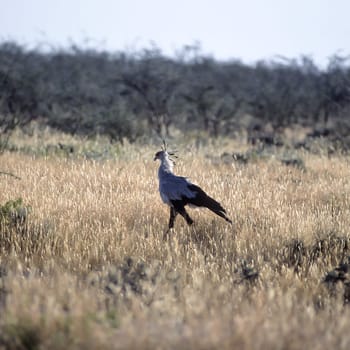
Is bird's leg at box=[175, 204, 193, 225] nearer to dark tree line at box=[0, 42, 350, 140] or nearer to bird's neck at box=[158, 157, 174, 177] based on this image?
bird's neck at box=[158, 157, 174, 177]

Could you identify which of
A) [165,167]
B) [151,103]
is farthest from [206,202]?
[151,103]

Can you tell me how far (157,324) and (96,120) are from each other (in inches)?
579

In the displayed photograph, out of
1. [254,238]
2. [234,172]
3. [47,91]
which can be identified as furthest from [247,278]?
[47,91]

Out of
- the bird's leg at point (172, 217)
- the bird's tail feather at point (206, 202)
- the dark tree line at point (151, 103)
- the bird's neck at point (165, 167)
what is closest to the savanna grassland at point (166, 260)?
the bird's leg at point (172, 217)

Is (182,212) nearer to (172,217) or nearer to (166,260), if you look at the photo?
(172,217)

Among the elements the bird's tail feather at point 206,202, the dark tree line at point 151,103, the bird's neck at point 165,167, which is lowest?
the bird's tail feather at point 206,202

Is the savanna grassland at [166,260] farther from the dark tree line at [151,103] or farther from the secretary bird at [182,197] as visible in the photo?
the dark tree line at [151,103]

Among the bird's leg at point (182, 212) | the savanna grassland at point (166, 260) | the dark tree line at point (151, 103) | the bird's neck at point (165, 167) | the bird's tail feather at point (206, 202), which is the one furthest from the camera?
the dark tree line at point (151, 103)

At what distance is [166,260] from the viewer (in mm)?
4934

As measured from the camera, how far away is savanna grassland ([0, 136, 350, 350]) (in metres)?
3.00

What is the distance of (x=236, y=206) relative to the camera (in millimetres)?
6766

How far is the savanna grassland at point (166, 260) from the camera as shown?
2996mm

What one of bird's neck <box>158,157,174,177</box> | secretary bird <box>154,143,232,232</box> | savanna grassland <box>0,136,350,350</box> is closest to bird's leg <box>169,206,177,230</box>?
secretary bird <box>154,143,232,232</box>

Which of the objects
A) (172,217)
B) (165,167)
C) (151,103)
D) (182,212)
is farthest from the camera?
(151,103)
